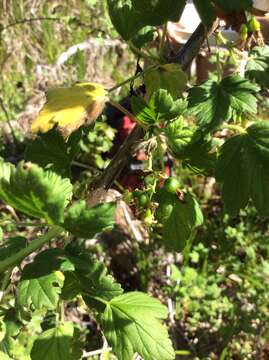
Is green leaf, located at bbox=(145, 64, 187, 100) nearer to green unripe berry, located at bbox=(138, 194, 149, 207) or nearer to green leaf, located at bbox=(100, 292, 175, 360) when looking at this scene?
green unripe berry, located at bbox=(138, 194, 149, 207)

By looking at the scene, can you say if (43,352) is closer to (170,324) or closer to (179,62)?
(179,62)

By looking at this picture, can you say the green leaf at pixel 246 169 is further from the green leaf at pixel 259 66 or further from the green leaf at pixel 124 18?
the green leaf at pixel 124 18

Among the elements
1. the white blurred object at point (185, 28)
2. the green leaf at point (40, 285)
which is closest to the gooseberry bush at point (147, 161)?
the green leaf at point (40, 285)

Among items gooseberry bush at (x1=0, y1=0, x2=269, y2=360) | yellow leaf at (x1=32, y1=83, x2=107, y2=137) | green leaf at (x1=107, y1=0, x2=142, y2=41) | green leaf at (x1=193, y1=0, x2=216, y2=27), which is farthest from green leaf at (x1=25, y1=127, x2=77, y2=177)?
green leaf at (x1=193, y1=0, x2=216, y2=27)

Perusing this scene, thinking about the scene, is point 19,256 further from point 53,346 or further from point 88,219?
point 53,346

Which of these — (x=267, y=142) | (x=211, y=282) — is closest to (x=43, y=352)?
(x=267, y=142)

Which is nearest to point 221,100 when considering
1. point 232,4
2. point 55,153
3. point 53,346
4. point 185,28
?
point 232,4
